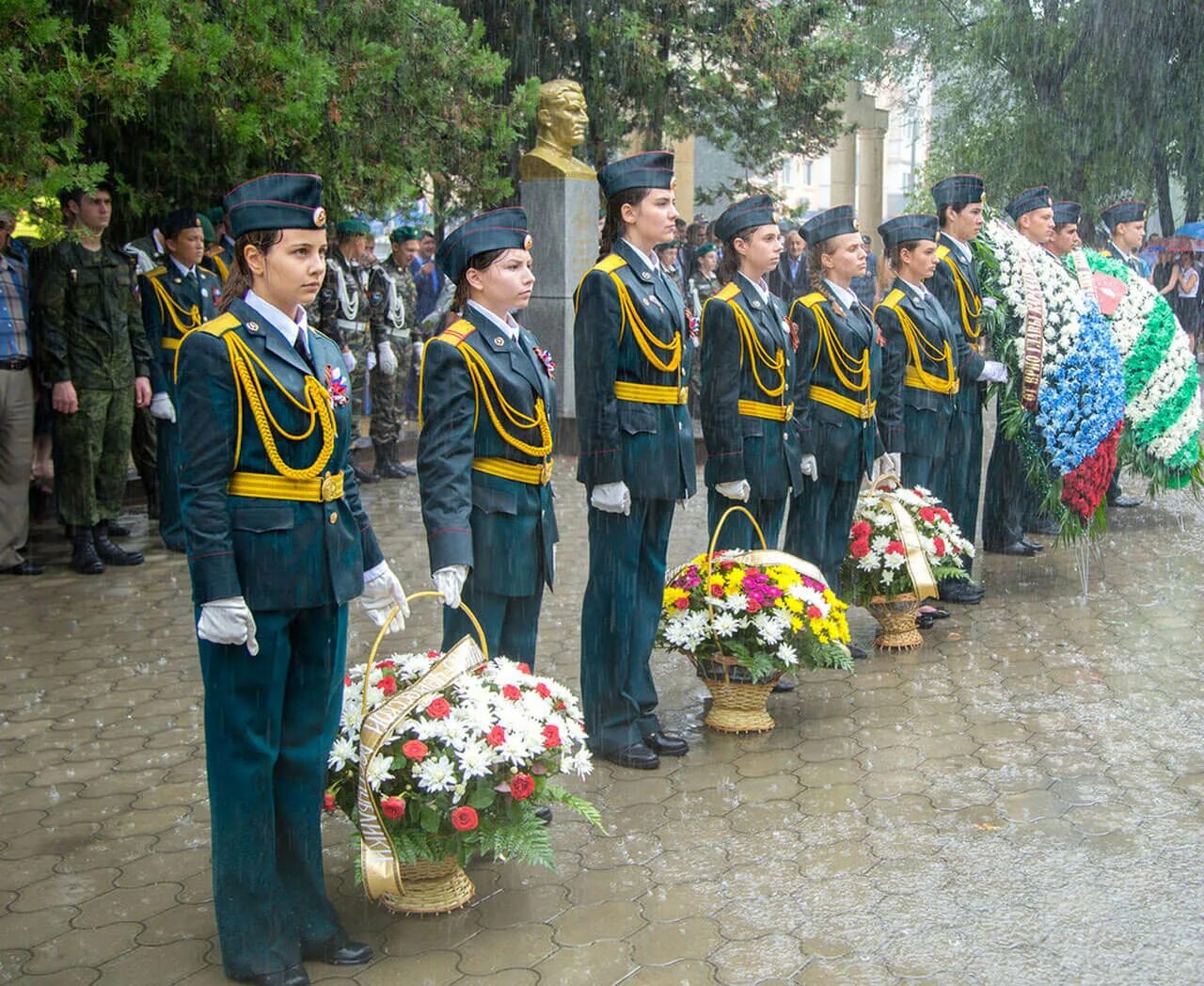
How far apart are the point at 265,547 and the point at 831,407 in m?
3.67

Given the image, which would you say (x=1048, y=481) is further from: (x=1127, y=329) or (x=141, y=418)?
(x=141, y=418)

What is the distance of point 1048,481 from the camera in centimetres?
841

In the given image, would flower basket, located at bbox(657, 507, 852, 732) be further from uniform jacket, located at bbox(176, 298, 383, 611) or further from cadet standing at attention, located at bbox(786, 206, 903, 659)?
uniform jacket, located at bbox(176, 298, 383, 611)

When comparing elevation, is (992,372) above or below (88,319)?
below

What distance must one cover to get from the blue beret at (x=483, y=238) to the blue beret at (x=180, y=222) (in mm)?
4736

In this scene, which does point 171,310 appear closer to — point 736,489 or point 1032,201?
point 736,489

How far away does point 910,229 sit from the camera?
25.2 feet

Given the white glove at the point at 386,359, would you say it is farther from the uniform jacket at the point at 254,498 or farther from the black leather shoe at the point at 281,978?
the black leather shoe at the point at 281,978

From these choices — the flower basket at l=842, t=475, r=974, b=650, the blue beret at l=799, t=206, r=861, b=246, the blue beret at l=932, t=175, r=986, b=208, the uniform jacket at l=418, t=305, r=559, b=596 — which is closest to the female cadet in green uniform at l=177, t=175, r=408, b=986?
the uniform jacket at l=418, t=305, r=559, b=596

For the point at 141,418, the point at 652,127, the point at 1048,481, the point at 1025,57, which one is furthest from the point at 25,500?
the point at 1025,57

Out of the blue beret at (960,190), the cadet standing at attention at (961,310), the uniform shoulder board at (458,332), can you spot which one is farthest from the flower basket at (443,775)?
the blue beret at (960,190)

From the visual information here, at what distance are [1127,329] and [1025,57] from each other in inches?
370

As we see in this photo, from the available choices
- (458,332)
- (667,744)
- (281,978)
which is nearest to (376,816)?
(281,978)

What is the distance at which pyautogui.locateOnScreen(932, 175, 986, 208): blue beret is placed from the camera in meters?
8.28
